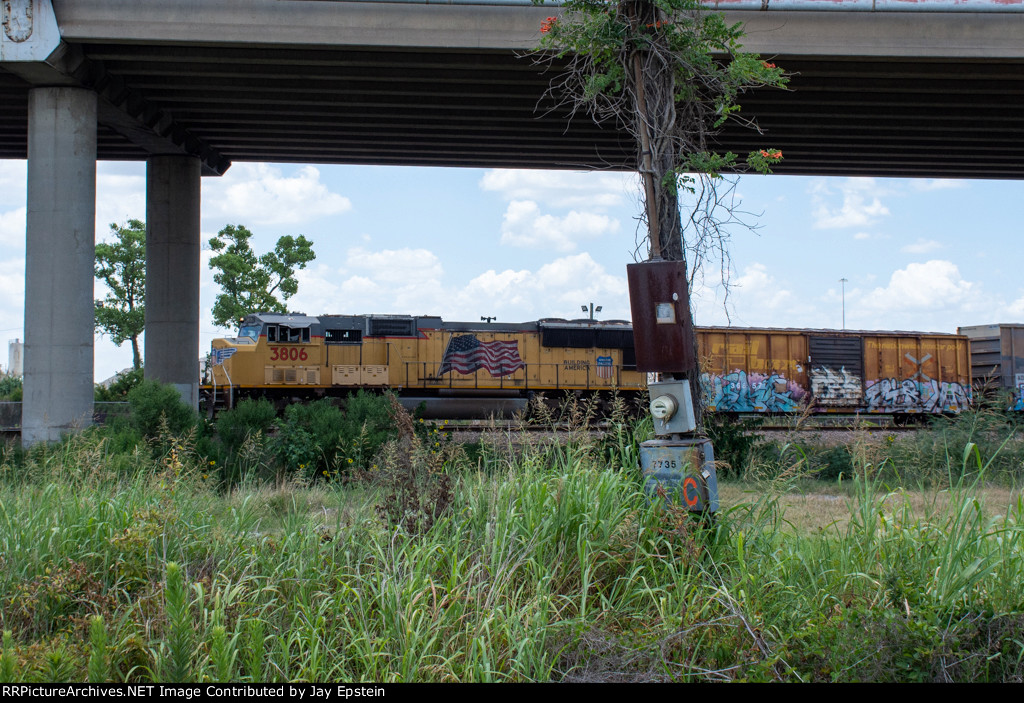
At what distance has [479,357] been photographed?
2400 centimetres

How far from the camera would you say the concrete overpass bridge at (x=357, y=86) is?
14.9 m

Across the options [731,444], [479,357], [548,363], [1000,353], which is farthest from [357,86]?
[1000,353]

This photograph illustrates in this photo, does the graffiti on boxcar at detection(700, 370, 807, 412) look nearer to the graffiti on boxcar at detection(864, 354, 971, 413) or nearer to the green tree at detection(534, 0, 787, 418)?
the graffiti on boxcar at detection(864, 354, 971, 413)

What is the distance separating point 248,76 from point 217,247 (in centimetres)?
2326

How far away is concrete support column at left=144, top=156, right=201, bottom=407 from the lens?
22.4 m

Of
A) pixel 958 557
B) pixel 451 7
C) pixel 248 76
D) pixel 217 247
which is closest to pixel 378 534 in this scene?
pixel 958 557

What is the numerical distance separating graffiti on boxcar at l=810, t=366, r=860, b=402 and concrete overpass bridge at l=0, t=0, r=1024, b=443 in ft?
25.0

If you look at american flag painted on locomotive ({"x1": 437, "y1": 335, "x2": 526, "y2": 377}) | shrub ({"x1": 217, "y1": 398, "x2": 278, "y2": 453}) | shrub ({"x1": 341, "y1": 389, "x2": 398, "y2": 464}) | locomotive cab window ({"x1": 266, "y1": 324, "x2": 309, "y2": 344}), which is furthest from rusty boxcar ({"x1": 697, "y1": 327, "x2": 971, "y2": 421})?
shrub ({"x1": 217, "y1": 398, "x2": 278, "y2": 453})

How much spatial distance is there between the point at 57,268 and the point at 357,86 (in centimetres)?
792

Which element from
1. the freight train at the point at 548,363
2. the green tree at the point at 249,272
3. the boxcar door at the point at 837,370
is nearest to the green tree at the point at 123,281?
the green tree at the point at 249,272

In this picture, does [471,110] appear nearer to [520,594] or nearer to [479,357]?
[479,357]

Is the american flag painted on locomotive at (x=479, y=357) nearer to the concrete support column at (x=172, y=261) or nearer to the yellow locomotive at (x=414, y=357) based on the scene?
the yellow locomotive at (x=414, y=357)

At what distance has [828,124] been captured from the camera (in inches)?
771

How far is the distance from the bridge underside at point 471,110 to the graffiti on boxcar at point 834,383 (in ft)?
22.1
